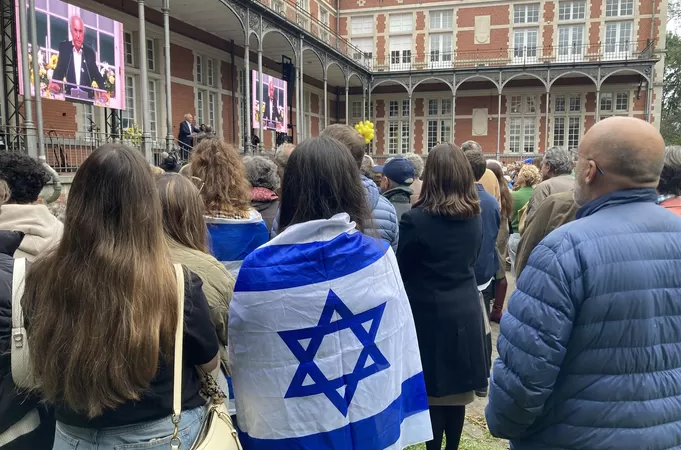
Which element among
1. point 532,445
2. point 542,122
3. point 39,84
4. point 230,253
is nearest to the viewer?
point 532,445

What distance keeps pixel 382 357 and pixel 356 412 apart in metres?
0.20

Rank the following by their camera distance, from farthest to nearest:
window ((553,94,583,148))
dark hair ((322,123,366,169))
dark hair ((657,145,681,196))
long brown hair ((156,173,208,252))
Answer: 1. window ((553,94,583,148))
2. dark hair ((322,123,366,169))
3. dark hair ((657,145,681,196))
4. long brown hair ((156,173,208,252))

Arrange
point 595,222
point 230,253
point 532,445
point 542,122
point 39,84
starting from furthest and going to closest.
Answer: point 542,122
point 39,84
point 230,253
point 532,445
point 595,222

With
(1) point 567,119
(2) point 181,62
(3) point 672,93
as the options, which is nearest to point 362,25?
(1) point 567,119

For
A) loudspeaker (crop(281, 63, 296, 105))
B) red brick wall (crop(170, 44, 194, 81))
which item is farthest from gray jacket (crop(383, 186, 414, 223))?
loudspeaker (crop(281, 63, 296, 105))

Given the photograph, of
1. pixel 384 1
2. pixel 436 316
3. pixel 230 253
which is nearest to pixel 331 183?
pixel 230 253

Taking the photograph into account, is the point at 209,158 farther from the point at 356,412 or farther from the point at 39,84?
the point at 39,84

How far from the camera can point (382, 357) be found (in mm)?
1672

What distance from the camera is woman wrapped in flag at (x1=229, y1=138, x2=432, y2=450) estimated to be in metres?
1.55

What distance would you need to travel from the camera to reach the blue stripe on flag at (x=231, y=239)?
2502 millimetres

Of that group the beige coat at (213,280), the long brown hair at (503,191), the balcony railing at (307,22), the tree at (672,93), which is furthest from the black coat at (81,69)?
the tree at (672,93)

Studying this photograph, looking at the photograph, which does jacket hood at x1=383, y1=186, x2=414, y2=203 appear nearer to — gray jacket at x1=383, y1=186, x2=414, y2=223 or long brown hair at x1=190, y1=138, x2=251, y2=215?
gray jacket at x1=383, y1=186, x2=414, y2=223

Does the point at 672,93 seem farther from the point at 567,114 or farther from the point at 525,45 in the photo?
the point at 525,45

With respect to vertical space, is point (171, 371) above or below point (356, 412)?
above
